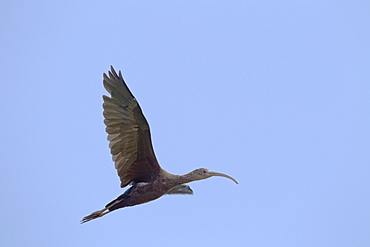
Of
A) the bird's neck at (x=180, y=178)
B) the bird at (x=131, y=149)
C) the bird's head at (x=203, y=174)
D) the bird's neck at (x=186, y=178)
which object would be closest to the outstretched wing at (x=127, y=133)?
Result: the bird at (x=131, y=149)

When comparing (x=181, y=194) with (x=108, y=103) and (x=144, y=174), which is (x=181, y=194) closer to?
(x=144, y=174)

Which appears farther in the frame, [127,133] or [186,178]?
[186,178]

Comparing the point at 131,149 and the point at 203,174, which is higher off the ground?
the point at 131,149

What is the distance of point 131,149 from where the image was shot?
18359mm

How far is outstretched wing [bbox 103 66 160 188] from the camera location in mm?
17984

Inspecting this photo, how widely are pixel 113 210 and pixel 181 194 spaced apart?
2700mm

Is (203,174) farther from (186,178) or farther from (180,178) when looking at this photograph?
(180,178)

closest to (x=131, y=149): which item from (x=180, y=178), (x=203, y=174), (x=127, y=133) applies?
(x=127, y=133)

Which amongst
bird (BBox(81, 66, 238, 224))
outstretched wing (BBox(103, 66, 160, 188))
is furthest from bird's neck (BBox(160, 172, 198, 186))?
outstretched wing (BBox(103, 66, 160, 188))

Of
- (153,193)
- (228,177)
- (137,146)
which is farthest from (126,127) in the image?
(228,177)

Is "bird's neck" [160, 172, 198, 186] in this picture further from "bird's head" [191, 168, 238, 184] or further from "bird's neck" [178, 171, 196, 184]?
"bird's head" [191, 168, 238, 184]

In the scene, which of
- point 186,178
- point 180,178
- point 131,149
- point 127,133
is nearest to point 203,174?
point 186,178

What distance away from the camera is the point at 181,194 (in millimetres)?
20312

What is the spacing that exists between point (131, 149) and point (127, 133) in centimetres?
45
